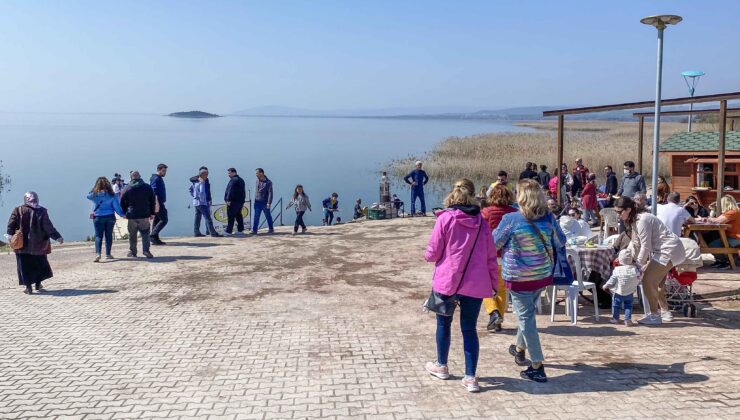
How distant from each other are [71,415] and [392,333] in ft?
10.4

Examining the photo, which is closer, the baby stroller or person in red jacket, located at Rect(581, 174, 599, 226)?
the baby stroller

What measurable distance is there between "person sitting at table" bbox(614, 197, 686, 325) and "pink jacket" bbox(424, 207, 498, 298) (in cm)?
248

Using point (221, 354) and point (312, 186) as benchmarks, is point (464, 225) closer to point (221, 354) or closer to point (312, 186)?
point (221, 354)

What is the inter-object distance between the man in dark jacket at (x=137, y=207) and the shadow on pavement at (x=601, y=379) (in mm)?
7508

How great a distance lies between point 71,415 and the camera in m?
4.82

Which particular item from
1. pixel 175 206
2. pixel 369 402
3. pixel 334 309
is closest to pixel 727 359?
pixel 369 402

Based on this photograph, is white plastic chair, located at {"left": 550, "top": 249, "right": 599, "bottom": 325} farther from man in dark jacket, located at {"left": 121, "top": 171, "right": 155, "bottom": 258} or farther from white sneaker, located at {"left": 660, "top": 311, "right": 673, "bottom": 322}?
man in dark jacket, located at {"left": 121, "top": 171, "right": 155, "bottom": 258}

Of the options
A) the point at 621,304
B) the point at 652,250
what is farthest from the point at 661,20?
the point at 621,304

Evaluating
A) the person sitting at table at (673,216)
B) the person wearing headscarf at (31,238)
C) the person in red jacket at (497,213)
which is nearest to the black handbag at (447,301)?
the person in red jacket at (497,213)

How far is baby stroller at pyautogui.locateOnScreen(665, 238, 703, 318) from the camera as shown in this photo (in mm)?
7078

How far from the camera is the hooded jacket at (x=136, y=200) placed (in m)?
10.9

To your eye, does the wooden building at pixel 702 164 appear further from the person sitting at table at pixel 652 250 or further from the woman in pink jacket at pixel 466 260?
the woman in pink jacket at pixel 466 260

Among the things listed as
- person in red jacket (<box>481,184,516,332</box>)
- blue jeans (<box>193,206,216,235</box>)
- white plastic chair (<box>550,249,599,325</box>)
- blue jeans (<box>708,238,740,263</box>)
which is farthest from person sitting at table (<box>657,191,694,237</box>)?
blue jeans (<box>193,206,216,235</box>)

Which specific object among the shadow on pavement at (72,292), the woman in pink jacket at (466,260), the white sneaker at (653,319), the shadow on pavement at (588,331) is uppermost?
the woman in pink jacket at (466,260)
